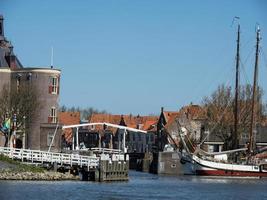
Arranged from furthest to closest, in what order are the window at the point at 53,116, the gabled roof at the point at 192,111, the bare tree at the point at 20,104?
the gabled roof at the point at 192,111
the window at the point at 53,116
the bare tree at the point at 20,104

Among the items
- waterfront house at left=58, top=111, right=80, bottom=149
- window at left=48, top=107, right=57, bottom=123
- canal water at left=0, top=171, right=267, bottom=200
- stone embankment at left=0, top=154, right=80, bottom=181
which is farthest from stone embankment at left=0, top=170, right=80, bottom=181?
waterfront house at left=58, top=111, right=80, bottom=149

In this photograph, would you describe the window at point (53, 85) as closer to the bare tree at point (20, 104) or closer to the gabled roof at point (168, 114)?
the bare tree at point (20, 104)

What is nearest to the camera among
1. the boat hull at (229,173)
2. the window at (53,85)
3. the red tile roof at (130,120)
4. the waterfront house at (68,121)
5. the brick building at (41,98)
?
the brick building at (41,98)

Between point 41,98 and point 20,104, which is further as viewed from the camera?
point 41,98

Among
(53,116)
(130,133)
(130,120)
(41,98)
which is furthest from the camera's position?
(130,120)

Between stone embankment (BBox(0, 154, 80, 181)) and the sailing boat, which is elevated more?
Result: the sailing boat

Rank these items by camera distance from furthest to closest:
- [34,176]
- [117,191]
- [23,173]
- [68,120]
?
[68,120] → [34,176] → [23,173] → [117,191]

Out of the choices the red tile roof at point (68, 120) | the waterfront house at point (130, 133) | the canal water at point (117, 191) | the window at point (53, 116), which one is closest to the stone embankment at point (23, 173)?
the canal water at point (117, 191)

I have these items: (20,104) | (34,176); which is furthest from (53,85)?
(34,176)

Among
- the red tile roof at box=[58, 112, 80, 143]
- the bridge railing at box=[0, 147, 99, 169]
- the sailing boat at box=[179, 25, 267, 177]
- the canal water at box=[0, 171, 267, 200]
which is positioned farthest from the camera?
the red tile roof at box=[58, 112, 80, 143]

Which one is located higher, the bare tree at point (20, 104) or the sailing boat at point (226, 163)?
the bare tree at point (20, 104)

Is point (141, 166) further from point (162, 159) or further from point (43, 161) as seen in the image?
point (43, 161)

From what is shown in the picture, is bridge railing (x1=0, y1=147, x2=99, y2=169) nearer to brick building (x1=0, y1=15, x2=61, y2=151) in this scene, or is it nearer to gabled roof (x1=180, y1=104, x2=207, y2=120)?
brick building (x1=0, y1=15, x2=61, y2=151)

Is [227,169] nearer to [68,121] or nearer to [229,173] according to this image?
[229,173]
